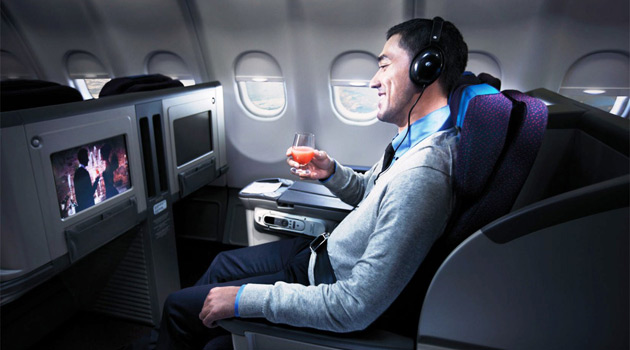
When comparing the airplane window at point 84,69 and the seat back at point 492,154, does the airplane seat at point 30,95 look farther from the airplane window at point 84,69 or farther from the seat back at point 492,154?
the airplane window at point 84,69

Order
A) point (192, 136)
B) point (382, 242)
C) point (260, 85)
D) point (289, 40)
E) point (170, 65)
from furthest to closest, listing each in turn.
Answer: point (170, 65) → point (260, 85) → point (289, 40) → point (192, 136) → point (382, 242)

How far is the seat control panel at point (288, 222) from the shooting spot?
2139 mm

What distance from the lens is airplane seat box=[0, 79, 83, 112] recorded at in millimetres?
1510

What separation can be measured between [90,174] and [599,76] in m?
2.91

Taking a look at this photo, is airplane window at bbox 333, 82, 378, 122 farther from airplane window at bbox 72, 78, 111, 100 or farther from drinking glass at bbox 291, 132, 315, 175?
airplane window at bbox 72, 78, 111, 100

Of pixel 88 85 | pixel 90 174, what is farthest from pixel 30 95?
pixel 88 85

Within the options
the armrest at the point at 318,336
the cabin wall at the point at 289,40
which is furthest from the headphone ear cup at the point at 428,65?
the cabin wall at the point at 289,40

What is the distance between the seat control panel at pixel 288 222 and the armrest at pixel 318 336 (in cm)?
94

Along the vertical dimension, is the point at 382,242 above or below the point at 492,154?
below

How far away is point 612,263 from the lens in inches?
33.9

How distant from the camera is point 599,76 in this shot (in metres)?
2.30

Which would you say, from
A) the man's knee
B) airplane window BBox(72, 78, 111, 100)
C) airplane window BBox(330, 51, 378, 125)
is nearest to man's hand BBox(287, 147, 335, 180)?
the man's knee

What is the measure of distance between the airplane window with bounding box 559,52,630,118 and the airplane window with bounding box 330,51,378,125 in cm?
123

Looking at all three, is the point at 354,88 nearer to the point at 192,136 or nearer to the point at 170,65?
the point at 192,136
